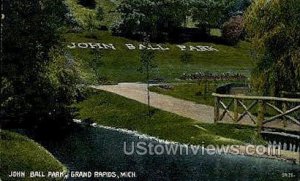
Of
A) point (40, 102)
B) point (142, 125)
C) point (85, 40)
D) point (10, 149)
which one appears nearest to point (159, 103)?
point (142, 125)

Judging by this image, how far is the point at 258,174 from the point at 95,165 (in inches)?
221

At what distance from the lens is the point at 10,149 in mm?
19469

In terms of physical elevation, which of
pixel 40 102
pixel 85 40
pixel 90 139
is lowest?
pixel 90 139

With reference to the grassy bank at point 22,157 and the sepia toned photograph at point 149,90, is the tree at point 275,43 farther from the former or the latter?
the grassy bank at point 22,157

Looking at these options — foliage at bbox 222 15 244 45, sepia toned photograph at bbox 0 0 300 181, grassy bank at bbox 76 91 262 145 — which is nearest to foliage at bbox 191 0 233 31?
sepia toned photograph at bbox 0 0 300 181

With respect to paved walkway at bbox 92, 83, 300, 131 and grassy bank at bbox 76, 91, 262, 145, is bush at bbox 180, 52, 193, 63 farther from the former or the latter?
grassy bank at bbox 76, 91, 262, 145

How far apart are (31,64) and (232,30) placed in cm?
1201

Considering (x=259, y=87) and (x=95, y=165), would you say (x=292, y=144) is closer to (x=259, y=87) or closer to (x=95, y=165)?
(x=259, y=87)

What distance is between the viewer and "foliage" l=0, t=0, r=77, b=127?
2217 cm

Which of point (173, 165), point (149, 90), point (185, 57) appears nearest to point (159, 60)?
point (185, 57)

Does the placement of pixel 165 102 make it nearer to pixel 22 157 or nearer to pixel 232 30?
pixel 232 30

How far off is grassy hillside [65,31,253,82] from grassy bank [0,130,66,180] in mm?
7948

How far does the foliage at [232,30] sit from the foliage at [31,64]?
27.1ft

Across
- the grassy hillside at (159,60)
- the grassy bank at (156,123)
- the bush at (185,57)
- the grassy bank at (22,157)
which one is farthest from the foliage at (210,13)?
the grassy bank at (22,157)
